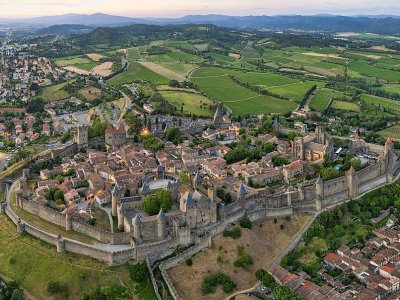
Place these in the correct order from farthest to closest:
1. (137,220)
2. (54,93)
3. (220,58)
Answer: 1. (220,58)
2. (54,93)
3. (137,220)

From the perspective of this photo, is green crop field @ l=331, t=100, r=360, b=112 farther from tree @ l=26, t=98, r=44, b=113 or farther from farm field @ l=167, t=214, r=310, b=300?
tree @ l=26, t=98, r=44, b=113

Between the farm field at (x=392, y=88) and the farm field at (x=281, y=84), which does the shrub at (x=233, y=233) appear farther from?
the farm field at (x=392, y=88)

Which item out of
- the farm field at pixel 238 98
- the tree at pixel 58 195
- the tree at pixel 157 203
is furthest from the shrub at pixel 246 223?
the farm field at pixel 238 98

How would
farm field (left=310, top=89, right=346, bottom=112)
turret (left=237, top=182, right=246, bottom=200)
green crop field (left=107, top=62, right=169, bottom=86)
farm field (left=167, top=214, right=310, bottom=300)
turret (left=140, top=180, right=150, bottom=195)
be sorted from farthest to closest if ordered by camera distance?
green crop field (left=107, top=62, right=169, bottom=86) → farm field (left=310, top=89, right=346, bottom=112) → turret (left=140, top=180, right=150, bottom=195) → turret (left=237, top=182, right=246, bottom=200) → farm field (left=167, top=214, right=310, bottom=300)

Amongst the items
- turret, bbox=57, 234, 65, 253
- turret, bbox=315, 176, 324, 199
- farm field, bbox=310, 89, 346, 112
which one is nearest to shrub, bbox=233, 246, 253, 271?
turret, bbox=315, 176, 324, 199

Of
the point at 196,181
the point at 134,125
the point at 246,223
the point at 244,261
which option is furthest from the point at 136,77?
the point at 244,261

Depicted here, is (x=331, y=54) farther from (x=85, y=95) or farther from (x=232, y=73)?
(x=85, y=95)

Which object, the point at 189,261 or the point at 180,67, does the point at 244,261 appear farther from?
the point at 180,67

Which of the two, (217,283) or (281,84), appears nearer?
(217,283)
